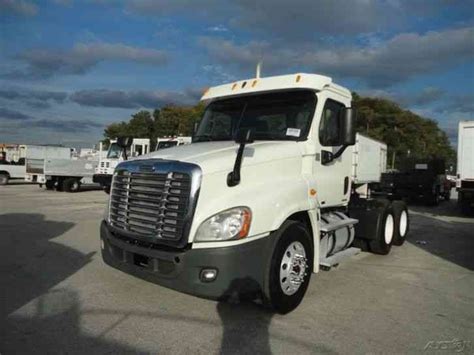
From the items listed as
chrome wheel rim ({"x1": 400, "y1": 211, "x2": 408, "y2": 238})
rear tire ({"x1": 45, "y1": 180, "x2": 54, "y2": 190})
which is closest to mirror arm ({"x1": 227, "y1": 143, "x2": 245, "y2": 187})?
chrome wheel rim ({"x1": 400, "y1": 211, "x2": 408, "y2": 238})

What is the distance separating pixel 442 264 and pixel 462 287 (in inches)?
64.8

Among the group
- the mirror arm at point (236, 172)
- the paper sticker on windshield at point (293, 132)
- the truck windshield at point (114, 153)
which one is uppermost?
the truck windshield at point (114, 153)

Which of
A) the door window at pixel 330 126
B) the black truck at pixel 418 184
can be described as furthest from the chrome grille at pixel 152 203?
the black truck at pixel 418 184

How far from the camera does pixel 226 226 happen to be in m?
4.68

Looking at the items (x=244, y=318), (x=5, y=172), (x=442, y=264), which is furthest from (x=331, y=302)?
(x=5, y=172)

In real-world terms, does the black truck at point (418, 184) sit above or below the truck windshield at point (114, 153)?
below

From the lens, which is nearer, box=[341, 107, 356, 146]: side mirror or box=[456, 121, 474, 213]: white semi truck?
box=[341, 107, 356, 146]: side mirror

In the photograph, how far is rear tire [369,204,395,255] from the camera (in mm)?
8773

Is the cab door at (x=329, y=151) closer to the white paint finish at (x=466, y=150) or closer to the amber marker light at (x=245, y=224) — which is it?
the amber marker light at (x=245, y=224)

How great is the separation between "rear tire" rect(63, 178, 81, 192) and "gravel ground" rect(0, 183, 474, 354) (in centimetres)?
1702

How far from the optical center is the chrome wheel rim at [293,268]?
525cm

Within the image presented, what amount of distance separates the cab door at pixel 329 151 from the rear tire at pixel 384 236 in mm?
2127

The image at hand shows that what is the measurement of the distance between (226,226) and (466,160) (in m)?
14.8

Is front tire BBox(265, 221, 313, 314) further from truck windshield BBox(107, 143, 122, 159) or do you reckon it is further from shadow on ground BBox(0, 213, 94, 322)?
truck windshield BBox(107, 143, 122, 159)
